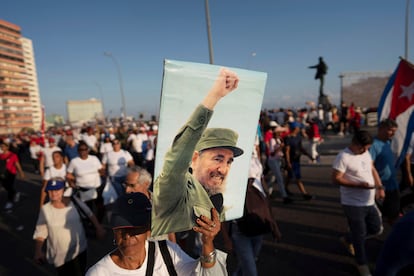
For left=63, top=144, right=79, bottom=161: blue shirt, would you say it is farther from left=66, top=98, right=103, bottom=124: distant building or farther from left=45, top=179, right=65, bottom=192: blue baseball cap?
left=66, top=98, right=103, bottom=124: distant building

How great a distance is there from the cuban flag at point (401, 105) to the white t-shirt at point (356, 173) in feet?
5.13

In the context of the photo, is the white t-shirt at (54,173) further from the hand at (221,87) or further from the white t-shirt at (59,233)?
the hand at (221,87)

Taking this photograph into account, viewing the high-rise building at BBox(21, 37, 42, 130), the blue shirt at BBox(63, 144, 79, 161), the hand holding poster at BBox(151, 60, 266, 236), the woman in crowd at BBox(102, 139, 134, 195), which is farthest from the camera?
the high-rise building at BBox(21, 37, 42, 130)

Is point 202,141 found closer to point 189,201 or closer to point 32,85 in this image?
point 189,201

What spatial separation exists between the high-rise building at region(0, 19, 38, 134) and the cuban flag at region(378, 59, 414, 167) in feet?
281

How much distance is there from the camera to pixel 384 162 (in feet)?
11.0

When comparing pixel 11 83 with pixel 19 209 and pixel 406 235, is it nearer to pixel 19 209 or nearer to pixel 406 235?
pixel 19 209

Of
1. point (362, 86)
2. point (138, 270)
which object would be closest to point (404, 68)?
point (138, 270)

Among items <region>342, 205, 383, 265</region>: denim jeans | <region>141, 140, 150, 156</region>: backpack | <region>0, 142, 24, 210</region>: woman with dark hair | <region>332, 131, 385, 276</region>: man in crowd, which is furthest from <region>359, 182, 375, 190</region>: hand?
<region>0, 142, 24, 210</region>: woman with dark hair

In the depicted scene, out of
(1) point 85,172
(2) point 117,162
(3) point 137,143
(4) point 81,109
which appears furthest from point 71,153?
(4) point 81,109

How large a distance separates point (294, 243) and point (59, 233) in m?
3.21

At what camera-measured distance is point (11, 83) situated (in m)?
74.7

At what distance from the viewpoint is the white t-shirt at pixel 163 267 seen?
Result: 4.52ft

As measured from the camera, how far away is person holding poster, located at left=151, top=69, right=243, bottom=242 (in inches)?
47.0
